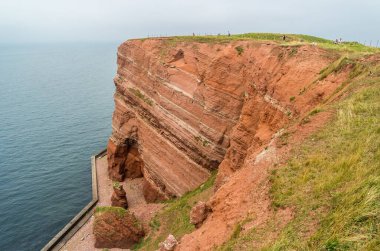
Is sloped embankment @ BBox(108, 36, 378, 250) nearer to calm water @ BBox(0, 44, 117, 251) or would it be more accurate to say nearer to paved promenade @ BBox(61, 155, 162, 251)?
paved promenade @ BBox(61, 155, 162, 251)

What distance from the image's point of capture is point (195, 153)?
99.5ft

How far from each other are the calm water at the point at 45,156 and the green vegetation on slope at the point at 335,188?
29577 mm

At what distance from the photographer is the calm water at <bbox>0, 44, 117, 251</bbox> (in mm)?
35781

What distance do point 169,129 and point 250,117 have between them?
10.7 m

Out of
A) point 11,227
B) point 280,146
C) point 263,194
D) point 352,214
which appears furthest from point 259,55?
point 11,227

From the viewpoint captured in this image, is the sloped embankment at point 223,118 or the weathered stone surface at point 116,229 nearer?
the sloped embankment at point 223,118

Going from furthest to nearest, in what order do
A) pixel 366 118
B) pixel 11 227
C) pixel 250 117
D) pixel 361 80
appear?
pixel 11 227 → pixel 250 117 → pixel 361 80 → pixel 366 118

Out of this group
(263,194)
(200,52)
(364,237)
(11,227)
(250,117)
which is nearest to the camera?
(364,237)

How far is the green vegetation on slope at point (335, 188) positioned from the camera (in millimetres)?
7688

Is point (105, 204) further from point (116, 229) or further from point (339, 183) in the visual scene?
point (339, 183)

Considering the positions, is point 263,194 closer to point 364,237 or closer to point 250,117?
point 364,237

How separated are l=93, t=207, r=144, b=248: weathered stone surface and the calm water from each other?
7.72m

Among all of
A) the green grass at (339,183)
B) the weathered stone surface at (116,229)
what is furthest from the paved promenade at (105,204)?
the green grass at (339,183)

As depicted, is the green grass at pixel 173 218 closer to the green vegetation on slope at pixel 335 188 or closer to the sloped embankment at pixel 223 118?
the sloped embankment at pixel 223 118
